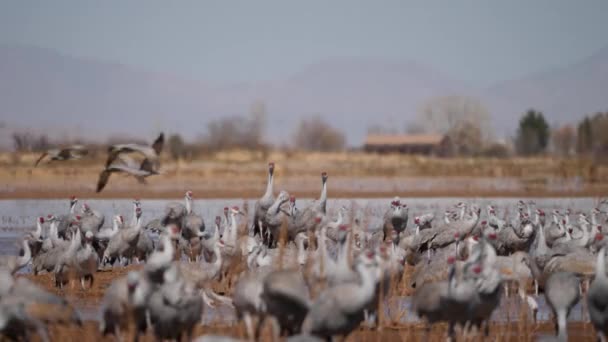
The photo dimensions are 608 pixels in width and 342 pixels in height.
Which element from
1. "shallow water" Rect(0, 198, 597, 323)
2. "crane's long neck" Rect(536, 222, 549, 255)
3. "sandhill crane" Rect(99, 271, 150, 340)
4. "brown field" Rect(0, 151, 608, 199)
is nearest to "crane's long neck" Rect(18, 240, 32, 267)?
"shallow water" Rect(0, 198, 597, 323)

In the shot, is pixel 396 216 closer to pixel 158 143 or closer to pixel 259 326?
pixel 158 143

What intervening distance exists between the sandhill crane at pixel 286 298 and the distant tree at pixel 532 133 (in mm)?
83224

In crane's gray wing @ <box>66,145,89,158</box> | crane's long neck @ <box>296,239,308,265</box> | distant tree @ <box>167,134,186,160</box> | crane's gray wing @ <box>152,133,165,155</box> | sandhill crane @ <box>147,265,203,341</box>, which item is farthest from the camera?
distant tree @ <box>167,134,186,160</box>

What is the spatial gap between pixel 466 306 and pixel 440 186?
A: 3594 cm

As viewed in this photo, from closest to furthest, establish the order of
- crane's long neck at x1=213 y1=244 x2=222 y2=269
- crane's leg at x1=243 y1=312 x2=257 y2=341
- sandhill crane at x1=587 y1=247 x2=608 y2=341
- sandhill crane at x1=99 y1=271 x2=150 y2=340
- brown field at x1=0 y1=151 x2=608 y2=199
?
sandhill crane at x1=99 y1=271 x2=150 y2=340 → crane's leg at x1=243 y1=312 x2=257 y2=341 → sandhill crane at x1=587 y1=247 x2=608 y2=341 → crane's long neck at x1=213 y1=244 x2=222 y2=269 → brown field at x1=0 y1=151 x2=608 y2=199

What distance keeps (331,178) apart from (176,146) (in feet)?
68.9

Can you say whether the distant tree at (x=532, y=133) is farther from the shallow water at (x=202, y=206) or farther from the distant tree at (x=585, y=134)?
the shallow water at (x=202, y=206)

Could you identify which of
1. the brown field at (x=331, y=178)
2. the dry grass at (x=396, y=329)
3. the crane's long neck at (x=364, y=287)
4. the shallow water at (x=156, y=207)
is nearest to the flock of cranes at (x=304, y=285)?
the crane's long neck at (x=364, y=287)

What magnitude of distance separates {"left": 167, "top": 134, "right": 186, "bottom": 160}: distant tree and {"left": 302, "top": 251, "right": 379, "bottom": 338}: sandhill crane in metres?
49.8

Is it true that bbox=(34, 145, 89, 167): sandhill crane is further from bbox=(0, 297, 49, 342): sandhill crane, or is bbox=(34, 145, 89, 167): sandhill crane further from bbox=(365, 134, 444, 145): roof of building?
bbox=(365, 134, 444, 145): roof of building

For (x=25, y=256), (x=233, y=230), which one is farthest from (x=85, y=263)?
(x=233, y=230)

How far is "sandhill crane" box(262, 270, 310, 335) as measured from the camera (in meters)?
11.1

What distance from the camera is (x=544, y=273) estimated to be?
651 inches

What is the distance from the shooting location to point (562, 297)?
1298cm
